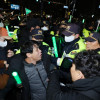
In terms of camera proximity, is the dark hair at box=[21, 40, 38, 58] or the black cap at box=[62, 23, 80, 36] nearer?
the dark hair at box=[21, 40, 38, 58]

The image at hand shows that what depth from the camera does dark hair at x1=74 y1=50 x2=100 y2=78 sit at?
1324mm

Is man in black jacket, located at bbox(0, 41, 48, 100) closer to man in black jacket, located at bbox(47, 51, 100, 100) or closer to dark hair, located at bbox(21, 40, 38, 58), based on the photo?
dark hair, located at bbox(21, 40, 38, 58)

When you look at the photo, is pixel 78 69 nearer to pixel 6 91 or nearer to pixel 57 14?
pixel 6 91

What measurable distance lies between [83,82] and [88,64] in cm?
23

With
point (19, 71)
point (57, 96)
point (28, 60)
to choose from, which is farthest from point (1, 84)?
point (57, 96)

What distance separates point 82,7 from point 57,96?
26621mm

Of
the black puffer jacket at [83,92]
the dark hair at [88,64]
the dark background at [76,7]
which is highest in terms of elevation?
the dark background at [76,7]

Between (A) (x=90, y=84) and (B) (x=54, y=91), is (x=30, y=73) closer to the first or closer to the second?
(B) (x=54, y=91)

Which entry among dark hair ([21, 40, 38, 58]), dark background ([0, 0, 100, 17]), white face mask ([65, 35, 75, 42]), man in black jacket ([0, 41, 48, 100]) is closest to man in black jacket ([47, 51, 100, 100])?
man in black jacket ([0, 41, 48, 100])

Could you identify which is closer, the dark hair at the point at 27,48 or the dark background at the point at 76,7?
the dark hair at the point at 27,48

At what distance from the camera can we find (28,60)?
239 cm

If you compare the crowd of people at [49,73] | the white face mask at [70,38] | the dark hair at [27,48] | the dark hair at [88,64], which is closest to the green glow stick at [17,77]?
the crowd of people at [49,73]

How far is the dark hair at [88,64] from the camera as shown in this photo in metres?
1.32

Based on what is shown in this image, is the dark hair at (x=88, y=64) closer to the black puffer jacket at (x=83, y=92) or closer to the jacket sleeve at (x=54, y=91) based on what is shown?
the black puffer jacket at (x=83, y=92)
